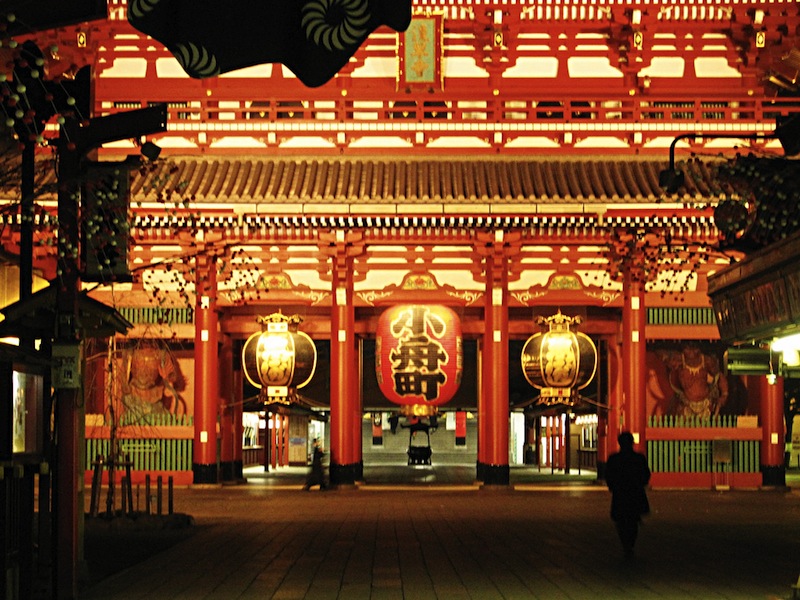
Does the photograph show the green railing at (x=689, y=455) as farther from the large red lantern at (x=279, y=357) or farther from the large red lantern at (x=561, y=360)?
the large red lantern at (x=279, y=357)

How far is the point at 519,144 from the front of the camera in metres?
31.1

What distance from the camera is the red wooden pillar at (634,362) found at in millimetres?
29359

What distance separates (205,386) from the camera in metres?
29.8

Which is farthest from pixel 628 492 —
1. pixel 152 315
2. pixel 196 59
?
pixel 152 315

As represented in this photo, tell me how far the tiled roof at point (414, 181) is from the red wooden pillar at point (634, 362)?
234cm

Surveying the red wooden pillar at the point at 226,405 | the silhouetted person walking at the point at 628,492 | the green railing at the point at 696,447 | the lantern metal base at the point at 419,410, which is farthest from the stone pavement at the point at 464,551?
the red wooden pillar at the point at 226,405

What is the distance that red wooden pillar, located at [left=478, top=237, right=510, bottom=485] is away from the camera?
29.4 m

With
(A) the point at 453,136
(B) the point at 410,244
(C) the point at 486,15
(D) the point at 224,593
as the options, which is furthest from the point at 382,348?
(D) the point at 224,593

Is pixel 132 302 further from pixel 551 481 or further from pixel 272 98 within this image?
pixel 551 481

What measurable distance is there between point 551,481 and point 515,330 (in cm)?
642

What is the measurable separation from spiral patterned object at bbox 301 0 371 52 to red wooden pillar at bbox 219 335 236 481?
26670mm

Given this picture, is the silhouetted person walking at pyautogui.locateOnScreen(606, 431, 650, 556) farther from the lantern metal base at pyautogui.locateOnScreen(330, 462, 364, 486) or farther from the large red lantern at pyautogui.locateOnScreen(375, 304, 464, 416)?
the lantern metal base at pyautogui.locateOnScreen(330, 462, 364, 486)

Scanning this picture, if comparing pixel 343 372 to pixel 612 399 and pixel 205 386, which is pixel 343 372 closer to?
pixel 205 386

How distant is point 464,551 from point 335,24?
484 inches
